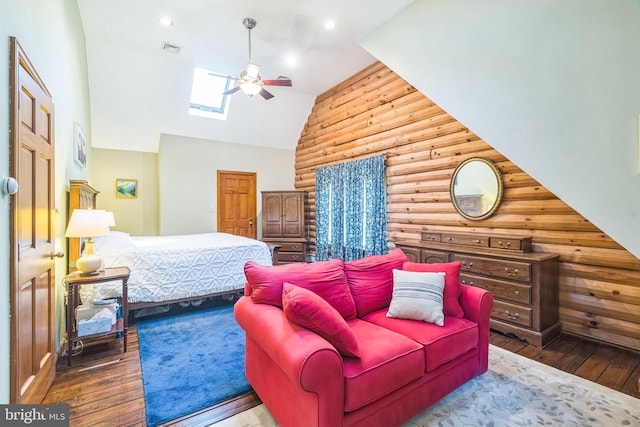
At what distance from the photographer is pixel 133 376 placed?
234 cm

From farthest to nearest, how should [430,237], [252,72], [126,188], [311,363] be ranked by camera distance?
[126,188] → [430,237] → [252,72] → [311,363]

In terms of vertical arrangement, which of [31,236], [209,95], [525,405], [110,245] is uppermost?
[209,95]

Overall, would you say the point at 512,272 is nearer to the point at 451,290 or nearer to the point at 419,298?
the point at 451,290

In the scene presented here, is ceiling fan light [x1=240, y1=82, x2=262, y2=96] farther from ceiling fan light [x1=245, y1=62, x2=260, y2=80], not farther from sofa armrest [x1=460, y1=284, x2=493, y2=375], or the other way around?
sofa armrest [x1=460, y1=284, x2=493, y2=375]

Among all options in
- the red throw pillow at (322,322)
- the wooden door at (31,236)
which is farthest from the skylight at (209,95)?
the red throw pillow at (322,322)

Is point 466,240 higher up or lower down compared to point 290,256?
higher up

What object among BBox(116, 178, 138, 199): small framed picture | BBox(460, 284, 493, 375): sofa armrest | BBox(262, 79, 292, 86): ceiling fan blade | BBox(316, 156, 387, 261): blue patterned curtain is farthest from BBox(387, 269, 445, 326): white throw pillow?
BBox(116, 178, 138, 199): small framed picture

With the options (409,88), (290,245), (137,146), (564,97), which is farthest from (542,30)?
(137,146)

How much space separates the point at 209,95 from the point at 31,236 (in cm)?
504

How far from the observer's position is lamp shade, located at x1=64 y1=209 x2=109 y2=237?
8.24 feet

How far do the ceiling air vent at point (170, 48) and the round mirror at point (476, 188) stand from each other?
180 inches

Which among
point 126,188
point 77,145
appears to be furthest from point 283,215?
point 77,145

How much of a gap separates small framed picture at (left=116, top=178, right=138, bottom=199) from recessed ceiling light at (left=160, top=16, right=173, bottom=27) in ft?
11.7

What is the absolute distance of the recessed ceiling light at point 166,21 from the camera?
384 centimetres
